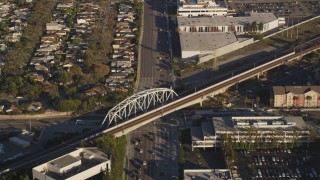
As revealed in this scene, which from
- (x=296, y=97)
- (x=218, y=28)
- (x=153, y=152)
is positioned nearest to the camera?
(x=153, y=152)

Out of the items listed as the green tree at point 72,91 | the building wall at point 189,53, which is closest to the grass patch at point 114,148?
the green tree at point 72,91

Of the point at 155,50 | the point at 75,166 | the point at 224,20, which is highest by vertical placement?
the point at 224,20

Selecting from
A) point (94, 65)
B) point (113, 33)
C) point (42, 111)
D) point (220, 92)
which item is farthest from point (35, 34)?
point (220, 92)

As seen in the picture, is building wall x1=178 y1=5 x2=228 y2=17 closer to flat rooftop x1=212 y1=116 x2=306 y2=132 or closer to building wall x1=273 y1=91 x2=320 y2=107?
building wall x1=273 y1=91 x2=320 y2=107

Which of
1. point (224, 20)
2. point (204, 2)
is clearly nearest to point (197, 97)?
point (224, 20)

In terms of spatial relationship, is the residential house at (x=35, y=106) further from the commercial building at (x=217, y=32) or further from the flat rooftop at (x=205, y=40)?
the flat rooftop at (x=205, y=40)

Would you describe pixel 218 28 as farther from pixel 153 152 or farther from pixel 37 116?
pixel 153 152

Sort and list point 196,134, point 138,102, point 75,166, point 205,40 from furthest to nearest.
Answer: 1. point 205,40
2. point 138,102
3. point 196,134
4. point 75,166
